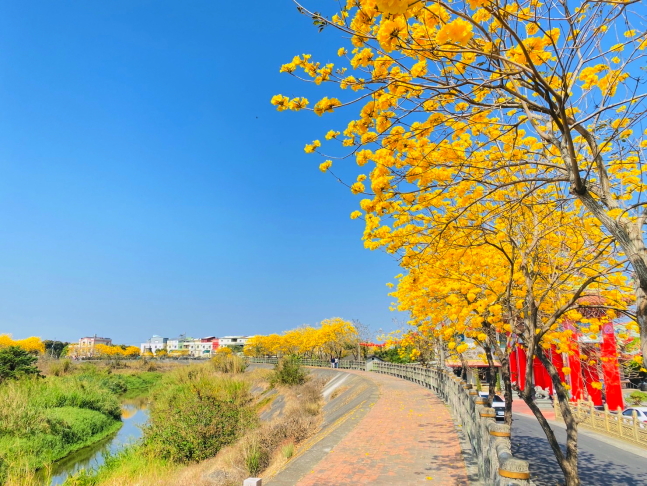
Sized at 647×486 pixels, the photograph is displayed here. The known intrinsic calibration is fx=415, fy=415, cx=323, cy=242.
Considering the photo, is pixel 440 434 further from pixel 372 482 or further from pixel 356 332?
pixel 356 332

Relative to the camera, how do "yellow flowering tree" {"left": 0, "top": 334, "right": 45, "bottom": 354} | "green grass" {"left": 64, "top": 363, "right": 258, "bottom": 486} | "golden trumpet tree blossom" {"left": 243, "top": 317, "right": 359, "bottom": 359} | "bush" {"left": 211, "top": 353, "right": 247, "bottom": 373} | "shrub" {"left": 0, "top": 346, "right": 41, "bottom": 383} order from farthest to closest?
"yellow flowering tree" {"left": 0, "top": 334, "right": 45, "bottom": 354}, "golden trumpet tree blossom" {"left": 243, "top": 317, "right": 359, "bottom": 359}, "bush" {"left": 211, "top": 353, "right": 247, "bottom": 373}, "shrub" {"left": 0, "top": 346, "right": 41, "bottom": 383}, "green grass" {"left": 64, "top": 363, "right": 258, "bottom": 486}

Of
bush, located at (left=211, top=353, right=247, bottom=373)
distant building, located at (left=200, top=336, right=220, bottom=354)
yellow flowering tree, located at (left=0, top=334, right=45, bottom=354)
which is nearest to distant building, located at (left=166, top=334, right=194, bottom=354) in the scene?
distant building, located at (left=200, top=336, right=220, bottom=354)

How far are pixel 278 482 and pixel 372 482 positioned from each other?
1544mm

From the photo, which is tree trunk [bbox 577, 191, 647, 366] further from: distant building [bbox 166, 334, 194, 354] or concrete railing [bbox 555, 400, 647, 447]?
distant building [bbox 166, 334, 194, 354]

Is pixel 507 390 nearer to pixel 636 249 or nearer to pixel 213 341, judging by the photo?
pixel 636 249

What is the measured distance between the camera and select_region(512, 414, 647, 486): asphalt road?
11.0m

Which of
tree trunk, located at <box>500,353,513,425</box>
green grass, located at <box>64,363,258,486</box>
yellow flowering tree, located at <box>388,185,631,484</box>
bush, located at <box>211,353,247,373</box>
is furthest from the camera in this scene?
bush, located at <box>211,353,247,373</box>

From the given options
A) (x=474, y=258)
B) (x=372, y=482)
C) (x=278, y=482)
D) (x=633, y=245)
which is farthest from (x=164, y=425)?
(x=633, y=245)

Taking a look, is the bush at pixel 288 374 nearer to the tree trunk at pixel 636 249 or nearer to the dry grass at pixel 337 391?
the dry grass at pixel 337 391

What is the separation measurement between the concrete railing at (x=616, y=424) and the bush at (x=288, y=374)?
17.1m

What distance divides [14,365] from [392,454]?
96.8ft

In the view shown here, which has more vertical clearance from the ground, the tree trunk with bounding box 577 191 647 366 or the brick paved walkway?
the tree trunk with bounding box 577 191 647 366

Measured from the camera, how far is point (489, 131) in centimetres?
527

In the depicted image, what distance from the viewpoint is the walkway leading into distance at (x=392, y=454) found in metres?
6.82
